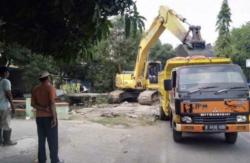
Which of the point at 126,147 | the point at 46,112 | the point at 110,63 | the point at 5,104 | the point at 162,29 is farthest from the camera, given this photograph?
the point at 110,63

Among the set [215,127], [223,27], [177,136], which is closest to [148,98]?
[177,136]

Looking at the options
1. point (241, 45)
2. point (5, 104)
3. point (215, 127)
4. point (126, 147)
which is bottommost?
point (126, 147)

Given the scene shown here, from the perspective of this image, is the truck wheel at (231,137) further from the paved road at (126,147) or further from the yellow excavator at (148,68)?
the yellow excavator at (148,68)

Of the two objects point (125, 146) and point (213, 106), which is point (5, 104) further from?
point (213, 106)

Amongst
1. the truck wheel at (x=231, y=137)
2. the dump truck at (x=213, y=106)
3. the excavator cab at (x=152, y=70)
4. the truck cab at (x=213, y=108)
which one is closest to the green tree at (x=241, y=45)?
the excavator cab at (x=152, y=70)

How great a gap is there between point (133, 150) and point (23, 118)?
307 inches

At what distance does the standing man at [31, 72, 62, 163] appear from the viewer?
26.7 ft

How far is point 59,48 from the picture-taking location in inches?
266

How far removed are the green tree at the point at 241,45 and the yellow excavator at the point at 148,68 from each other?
131 ft

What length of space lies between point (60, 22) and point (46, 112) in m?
2.33

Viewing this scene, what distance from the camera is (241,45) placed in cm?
7300

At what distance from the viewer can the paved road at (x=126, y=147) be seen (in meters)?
9.66

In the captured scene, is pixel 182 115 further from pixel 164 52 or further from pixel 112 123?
pixel 164 52

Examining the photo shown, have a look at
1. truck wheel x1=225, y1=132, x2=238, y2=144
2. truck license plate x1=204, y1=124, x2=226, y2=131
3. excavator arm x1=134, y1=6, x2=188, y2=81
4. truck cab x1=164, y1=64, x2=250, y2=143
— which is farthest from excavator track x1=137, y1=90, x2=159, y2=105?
truck license plate x1=204, y1=124, x2=226, y2=131
